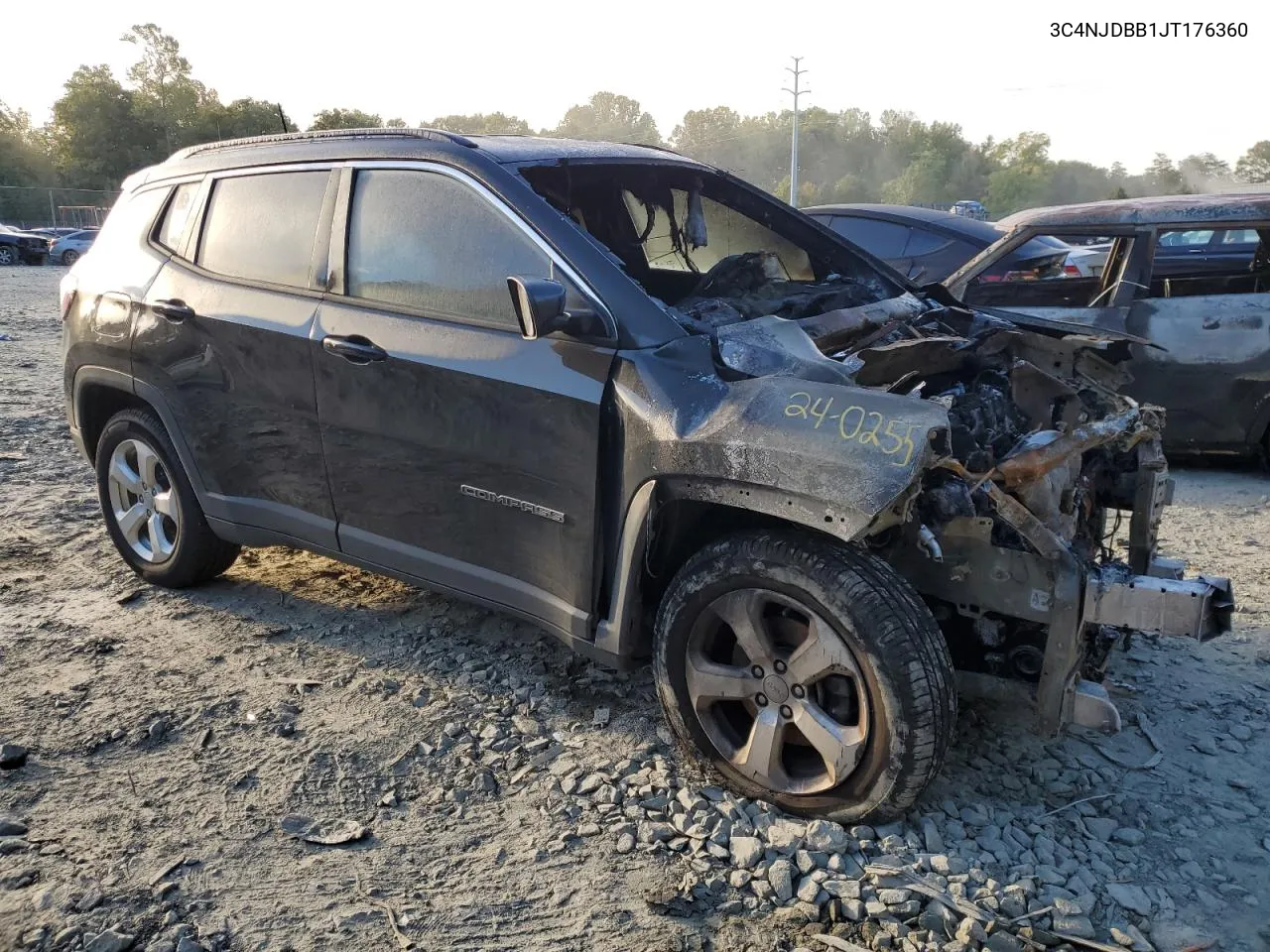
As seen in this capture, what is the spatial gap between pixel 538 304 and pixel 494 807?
4.86 feet

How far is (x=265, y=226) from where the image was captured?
151 inches

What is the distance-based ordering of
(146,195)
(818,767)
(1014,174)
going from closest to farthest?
(818,767), (146,195), (1014,174)

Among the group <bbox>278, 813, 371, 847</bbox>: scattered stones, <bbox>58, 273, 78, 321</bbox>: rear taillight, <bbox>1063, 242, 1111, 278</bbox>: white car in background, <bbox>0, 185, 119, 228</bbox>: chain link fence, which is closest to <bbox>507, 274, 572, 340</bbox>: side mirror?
<bbox>278, 813, 371, 847</bbox>: scattered stones

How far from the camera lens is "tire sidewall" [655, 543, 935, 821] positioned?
2547 millimetres

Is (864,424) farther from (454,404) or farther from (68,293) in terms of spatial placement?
(68,293)

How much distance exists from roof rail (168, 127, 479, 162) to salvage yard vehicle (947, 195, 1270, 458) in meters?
3.77

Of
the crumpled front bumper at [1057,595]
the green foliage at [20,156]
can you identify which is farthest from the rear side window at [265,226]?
the green foliage at [20,156]

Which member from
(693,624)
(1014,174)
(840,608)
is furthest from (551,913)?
(1014,174)

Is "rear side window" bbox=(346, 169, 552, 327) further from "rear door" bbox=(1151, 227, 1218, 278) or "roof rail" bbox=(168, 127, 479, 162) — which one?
"rear door" bbox=(1151, 227, 1218, 278)

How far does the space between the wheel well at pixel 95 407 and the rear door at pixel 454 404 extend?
60.3 inches

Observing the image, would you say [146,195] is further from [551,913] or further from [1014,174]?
[1014,174]

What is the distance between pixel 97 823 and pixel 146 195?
2840 mm

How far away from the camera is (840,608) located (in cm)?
256

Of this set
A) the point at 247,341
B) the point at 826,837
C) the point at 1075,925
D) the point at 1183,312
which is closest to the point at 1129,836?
the point at 1075,925
